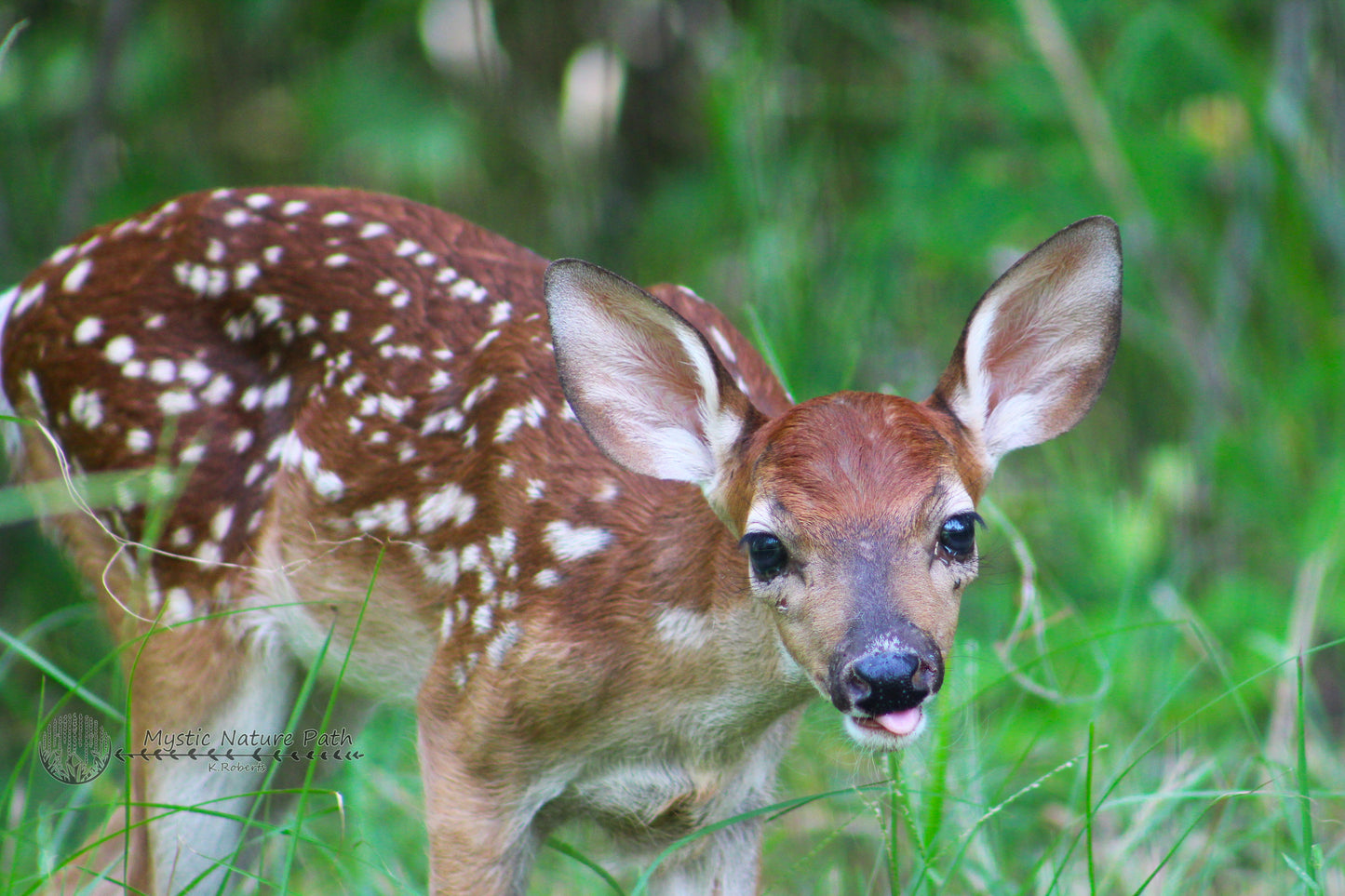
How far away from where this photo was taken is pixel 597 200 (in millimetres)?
7258

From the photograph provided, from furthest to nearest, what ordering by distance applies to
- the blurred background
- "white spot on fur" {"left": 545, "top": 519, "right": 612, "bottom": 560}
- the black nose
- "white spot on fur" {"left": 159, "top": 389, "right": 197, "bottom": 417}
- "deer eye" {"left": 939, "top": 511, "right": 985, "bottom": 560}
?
the blurred background
"white spot on fur" {"left": 159, "top": 389, "right": 197, "bottom": 417}
"white spot on fur" {"left": 545, "top": 519, "right": 612, "bottom": 560}
"deer eye" {"left": 939, "top": 511, "right": 985, "bottom": 560}
the black nose

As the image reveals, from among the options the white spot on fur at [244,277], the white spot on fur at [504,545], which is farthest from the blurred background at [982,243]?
the white spot on fur at [504,545]

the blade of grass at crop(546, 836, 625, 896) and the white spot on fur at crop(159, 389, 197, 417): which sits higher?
the white spot on fur at crop(159, 389, 197, 417)

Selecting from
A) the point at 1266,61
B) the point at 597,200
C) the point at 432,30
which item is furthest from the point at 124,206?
the point at 1266,61

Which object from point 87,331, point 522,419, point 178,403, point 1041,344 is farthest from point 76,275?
point 1041,344

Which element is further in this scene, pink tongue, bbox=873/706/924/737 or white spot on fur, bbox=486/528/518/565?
white spot on fur, bbox=486/528/518/565

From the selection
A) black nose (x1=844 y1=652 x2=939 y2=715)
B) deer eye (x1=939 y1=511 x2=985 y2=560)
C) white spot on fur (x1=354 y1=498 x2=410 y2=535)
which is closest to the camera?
black nose (x1=844 y1=652 x2=939 y2=715)

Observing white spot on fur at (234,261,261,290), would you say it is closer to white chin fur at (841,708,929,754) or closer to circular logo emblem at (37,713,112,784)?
circular logo emblem at (37,713,112,784)

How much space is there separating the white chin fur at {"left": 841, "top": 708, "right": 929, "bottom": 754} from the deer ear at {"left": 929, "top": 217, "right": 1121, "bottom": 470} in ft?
2.22

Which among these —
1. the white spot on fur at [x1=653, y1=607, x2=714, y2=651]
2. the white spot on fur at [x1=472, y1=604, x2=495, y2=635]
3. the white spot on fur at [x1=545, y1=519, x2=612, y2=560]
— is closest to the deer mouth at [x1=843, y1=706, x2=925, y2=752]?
the white spot on fur at [x1=653, y1=607, x2=714, y2=651]

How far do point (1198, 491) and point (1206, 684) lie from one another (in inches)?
28.3

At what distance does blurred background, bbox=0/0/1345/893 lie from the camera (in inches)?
162

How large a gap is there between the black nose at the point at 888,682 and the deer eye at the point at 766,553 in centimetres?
28

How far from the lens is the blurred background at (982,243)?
411cm
